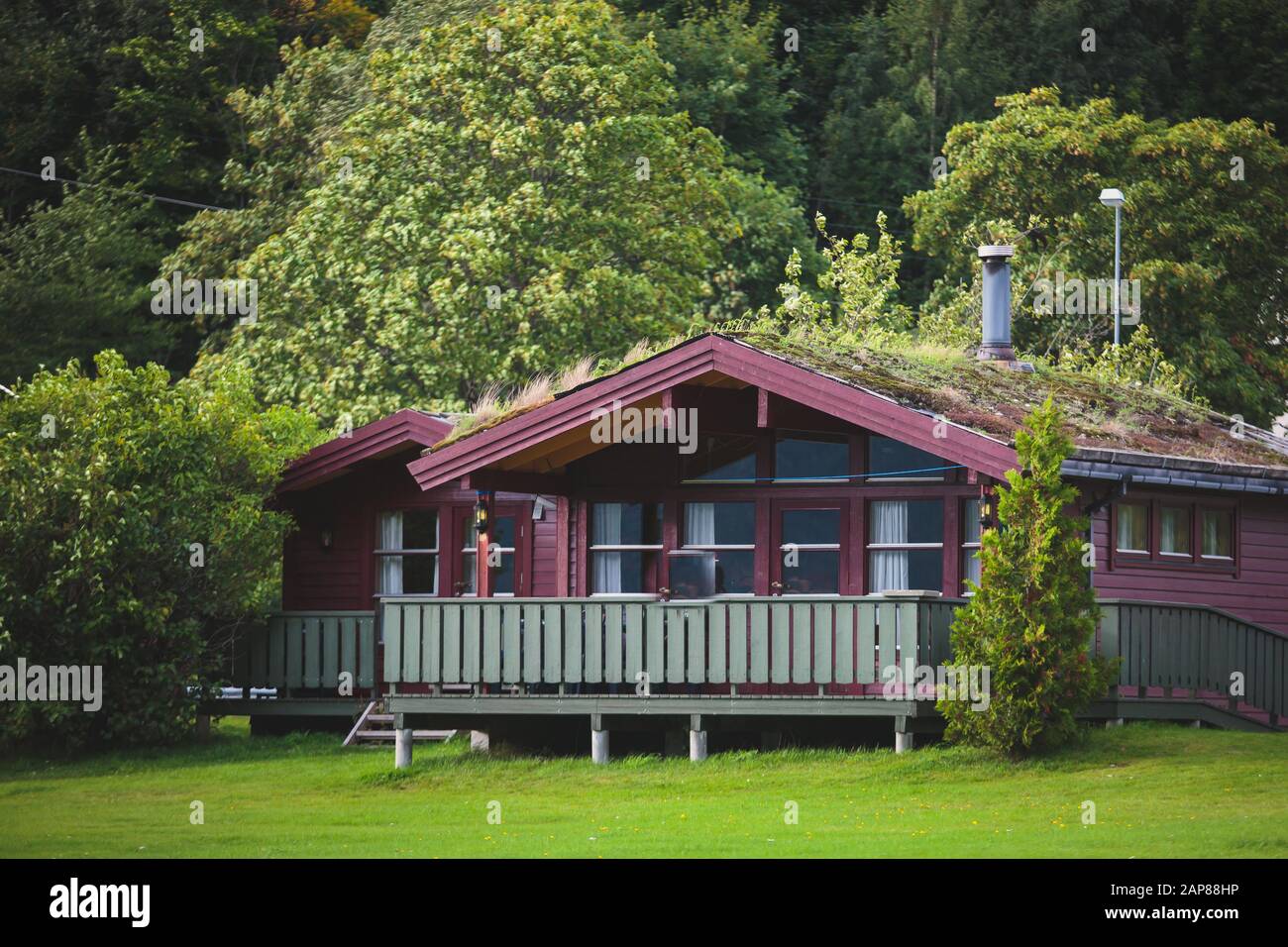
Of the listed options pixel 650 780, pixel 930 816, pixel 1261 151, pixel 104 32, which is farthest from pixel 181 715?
pixel 104 32

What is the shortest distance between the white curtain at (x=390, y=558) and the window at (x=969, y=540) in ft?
29.5

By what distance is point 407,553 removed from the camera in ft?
104

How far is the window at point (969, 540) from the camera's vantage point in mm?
26484

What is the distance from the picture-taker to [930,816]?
20.5 meters

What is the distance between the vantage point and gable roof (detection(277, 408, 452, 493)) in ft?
99.2

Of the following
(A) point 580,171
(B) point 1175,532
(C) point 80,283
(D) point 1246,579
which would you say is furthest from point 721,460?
(C) point 80,283

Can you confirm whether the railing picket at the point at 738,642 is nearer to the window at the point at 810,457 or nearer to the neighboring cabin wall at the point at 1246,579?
the window at the point at 810,457

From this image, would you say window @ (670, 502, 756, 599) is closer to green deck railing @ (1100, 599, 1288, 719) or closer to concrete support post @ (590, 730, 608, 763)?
concrete support post @ (590, 730, 608, 763)

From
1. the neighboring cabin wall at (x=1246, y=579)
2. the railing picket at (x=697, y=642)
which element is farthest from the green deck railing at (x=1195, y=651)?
the railing picket at (x=697, y=642)

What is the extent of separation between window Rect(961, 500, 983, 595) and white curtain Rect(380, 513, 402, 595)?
9.00 metres

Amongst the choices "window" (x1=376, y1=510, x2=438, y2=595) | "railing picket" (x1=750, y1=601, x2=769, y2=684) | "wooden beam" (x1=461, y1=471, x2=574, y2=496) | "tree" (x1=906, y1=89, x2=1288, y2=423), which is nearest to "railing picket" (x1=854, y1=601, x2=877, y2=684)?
"railing picket" (x1=750, y1=601, x2=769, y2=684)

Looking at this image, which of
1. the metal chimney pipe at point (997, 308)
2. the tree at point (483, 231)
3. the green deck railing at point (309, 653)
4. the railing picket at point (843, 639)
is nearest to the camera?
the railing picket at point (843, 639)

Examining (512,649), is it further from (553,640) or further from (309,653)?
(309,653)
